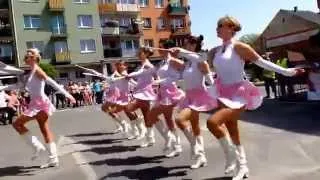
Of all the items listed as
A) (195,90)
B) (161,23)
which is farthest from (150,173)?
(161,23)

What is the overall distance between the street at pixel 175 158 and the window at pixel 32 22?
4740cm

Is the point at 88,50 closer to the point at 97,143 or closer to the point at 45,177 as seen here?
the point at 97,143

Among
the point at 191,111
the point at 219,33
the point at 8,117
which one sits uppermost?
the point at 219,33

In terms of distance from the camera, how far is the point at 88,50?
65.4m

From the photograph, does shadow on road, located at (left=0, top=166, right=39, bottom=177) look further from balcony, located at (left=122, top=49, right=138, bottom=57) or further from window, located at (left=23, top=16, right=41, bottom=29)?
balcony, located at (left=122, top=49, right=138, bottom=57)

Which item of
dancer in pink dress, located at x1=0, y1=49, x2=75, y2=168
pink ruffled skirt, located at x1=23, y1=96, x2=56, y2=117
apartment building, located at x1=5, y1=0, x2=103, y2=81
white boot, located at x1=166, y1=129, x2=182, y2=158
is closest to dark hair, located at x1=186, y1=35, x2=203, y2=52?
white boot, located at x1=166, y1=129, x2=182, y2=158

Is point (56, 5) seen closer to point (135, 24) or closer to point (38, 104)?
point (135, 24)

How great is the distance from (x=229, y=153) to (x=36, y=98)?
372 centimetres

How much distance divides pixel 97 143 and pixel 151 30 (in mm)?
61643

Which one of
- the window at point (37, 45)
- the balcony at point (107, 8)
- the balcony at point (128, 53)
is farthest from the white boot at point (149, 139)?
the balcony at point (107, 8)

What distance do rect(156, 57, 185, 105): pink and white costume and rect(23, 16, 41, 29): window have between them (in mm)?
53071

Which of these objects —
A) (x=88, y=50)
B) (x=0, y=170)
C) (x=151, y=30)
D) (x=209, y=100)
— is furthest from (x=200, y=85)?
(x=151, y=30)

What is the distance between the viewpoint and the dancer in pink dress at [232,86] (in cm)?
725

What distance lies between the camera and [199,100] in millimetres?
8539
